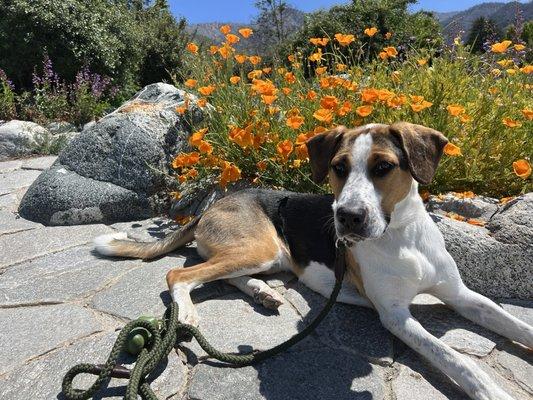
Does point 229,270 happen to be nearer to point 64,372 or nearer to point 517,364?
point 64,372

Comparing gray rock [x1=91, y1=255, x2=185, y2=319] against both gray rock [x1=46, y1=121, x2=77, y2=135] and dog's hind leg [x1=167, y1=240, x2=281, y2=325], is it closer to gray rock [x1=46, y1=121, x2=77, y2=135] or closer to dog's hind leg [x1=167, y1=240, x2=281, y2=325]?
dog's hind leg [x1=167, y1=240, x2=281, y2=325]

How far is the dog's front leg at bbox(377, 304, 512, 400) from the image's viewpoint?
8.61ft

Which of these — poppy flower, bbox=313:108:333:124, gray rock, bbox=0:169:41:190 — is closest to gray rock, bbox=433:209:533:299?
poppy flower, bbox=313:108:333:124

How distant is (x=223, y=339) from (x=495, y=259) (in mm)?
2084

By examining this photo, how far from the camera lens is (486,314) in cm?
327

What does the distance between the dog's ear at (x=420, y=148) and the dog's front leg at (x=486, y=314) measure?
863 mm

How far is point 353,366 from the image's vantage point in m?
2.91

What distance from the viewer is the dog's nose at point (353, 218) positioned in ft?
8.76

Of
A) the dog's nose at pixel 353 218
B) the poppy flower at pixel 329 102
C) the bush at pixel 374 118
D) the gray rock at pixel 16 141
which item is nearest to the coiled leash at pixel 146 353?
the dog's nose at pixel 353 218

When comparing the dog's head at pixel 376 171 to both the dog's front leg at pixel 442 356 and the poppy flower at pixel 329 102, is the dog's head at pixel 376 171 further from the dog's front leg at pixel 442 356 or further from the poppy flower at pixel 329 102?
the poppy flower at pixel 329 102

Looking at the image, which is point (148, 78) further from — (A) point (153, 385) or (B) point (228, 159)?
(A) point (153, 385)

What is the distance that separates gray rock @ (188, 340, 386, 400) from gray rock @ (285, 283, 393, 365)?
0.40ft

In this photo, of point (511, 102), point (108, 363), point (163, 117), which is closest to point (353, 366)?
point (108, 363)

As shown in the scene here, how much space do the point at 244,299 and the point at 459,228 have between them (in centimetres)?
171
